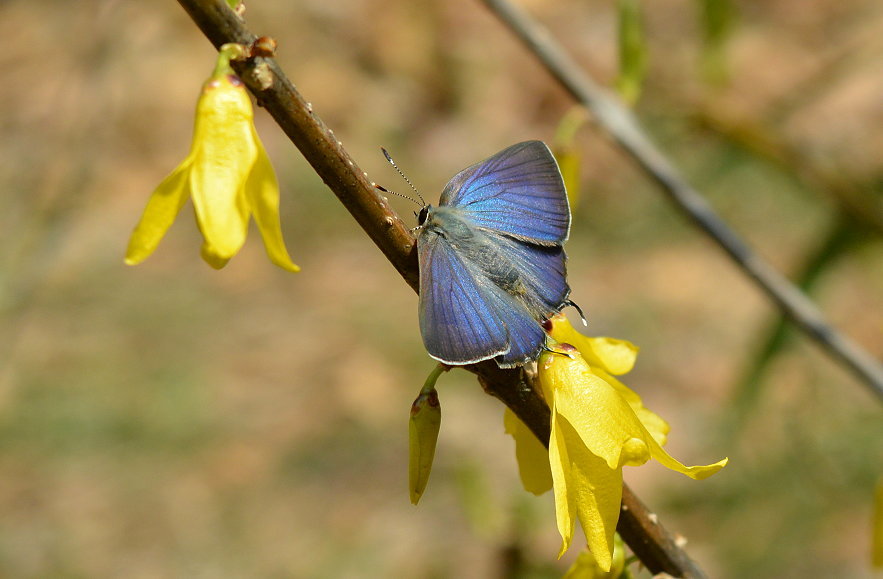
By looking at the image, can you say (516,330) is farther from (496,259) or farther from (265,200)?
(265,200)

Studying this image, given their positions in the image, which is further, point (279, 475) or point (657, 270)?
point (657, 270)

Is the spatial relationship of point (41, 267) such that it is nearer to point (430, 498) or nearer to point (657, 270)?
point (430, 498)

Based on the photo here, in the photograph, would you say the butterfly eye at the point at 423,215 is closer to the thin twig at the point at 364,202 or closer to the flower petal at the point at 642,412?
the thin twig at the point at 364,202

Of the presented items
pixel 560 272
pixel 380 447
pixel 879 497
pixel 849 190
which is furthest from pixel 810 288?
pixel 380 447

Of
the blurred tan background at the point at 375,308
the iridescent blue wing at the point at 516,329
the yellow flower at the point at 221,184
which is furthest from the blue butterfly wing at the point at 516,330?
the blurred tan background at the point at 375,308

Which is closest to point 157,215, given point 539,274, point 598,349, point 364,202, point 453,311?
point 364,202

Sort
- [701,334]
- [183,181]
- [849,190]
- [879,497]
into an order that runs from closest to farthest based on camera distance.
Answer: [183,181], [879,497], [849,190], [701,334]
